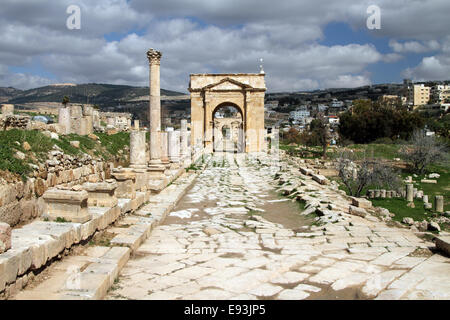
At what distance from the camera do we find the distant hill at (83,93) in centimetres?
8269

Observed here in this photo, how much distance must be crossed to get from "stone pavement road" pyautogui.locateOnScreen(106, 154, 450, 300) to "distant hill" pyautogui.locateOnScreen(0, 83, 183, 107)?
260ft

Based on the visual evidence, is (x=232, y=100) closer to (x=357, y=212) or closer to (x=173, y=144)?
(x=173, y=144)

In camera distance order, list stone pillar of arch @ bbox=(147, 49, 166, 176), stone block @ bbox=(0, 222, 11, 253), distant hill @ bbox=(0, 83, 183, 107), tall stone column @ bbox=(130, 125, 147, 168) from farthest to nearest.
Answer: distant hill @ bbox=(0, 83, 183, 107) < stone pillar of arch @ bbox=(147, 49, 166, 176) < tall stone column @ bbox=(130, 125, 147, 168) < stone block @ bbox=(0, 222, 11, 253)

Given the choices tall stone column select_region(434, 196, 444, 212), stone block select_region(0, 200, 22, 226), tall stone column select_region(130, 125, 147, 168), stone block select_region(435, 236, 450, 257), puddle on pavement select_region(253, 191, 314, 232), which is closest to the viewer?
stone block select_region(435, 236, 450, 257)

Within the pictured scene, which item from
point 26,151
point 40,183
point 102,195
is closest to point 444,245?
point 102,195

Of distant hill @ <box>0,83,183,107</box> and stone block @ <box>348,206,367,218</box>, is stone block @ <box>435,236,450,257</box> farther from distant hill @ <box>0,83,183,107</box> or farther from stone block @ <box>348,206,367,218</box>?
distant hill @ <box>0,83,183,107</box>

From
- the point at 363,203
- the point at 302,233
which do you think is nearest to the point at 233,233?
the point at 302,233

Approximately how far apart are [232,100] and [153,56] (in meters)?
16.4

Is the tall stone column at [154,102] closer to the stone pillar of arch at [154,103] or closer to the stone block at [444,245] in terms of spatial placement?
the stone pillar of arch at [154,103]

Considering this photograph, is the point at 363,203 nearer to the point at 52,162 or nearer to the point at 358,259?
the point at 358,259

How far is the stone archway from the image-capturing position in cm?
2914

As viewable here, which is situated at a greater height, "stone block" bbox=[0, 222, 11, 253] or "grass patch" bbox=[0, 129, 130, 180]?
"grass patch" bbox=[0, 129, 130, 180]

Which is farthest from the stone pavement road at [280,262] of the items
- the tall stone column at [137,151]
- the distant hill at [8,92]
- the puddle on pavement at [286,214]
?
the distant hill at [8,92]

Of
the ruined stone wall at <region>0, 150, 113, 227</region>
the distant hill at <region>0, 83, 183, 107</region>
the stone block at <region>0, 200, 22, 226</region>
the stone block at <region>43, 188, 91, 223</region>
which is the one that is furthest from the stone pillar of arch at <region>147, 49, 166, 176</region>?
the distant hill at <region>0, 83, 183, 107</region>
